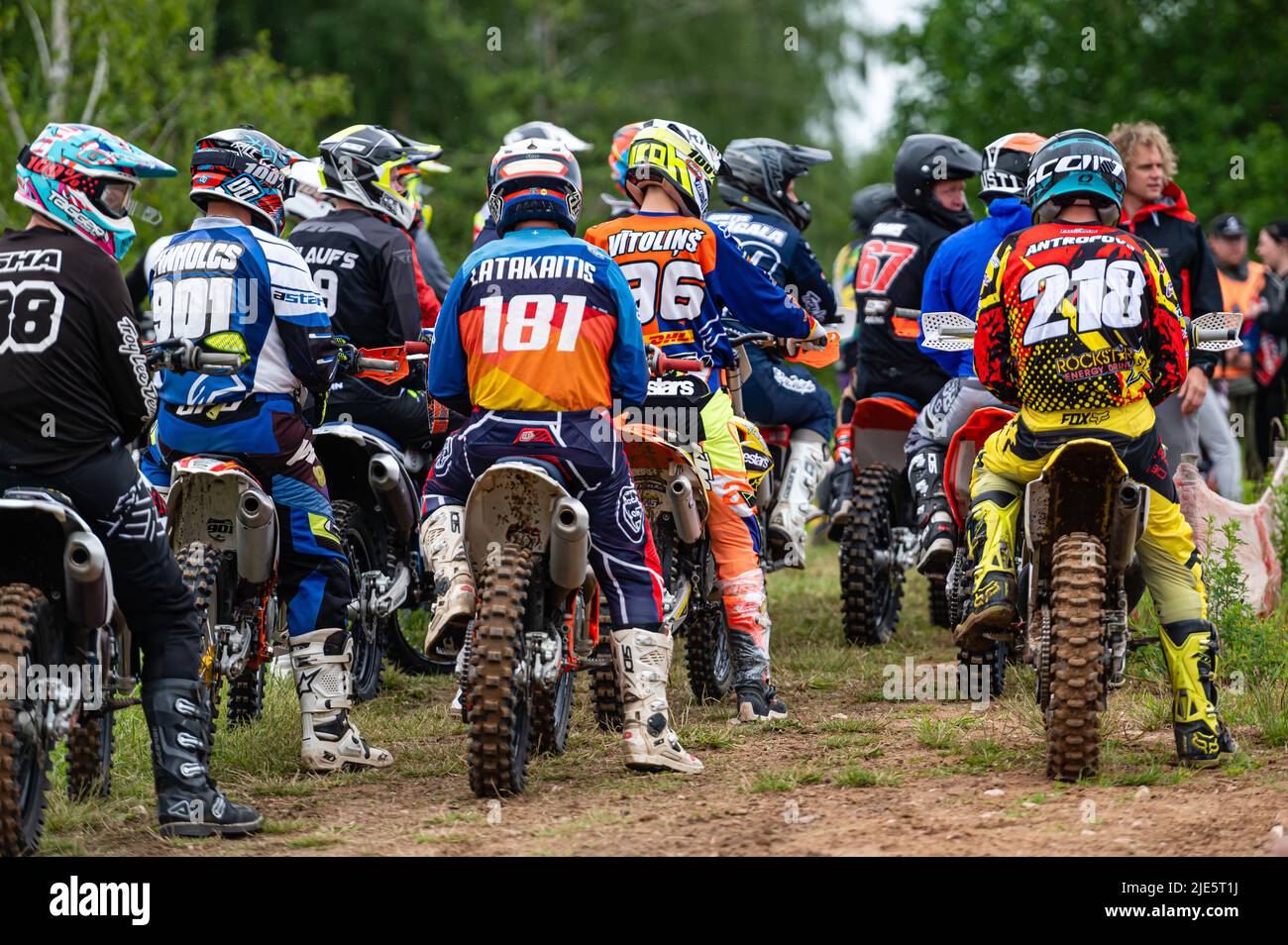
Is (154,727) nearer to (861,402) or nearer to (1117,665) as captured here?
(1117,665)

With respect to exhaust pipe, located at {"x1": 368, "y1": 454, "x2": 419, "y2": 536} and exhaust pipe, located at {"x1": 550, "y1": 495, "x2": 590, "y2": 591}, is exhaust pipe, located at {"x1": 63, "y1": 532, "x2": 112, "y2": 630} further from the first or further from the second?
exhaust pipe, located at {"x1": 368, "y1": 454, "x2": 419, "y2": 536}

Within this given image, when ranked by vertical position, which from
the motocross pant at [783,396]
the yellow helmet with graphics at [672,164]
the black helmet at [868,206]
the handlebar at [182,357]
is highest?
the black helmet at [868,206]

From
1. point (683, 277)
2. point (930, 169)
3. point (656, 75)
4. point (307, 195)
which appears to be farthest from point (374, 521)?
point (656, 75)

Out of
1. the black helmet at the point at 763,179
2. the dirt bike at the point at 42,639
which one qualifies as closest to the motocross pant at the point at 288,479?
the dirt bike at the point at 42,639

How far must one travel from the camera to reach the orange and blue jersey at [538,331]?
6355 millimetres

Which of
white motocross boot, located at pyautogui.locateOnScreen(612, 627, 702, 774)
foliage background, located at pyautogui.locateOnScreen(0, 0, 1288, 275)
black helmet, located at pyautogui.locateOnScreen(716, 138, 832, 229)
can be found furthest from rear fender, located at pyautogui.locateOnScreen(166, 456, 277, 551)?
foliage background, located at pyautogui.locateOnScreen(0, 0, 1288, 275)

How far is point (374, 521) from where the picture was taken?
332 inches

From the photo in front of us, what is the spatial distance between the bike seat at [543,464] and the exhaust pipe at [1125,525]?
6.16ft

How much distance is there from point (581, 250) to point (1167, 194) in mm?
4214

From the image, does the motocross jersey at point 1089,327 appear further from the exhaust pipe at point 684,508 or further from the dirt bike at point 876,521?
the dirt bike at point 876,521

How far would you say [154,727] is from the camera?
5.93m

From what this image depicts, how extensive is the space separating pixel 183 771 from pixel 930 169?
5.49m
